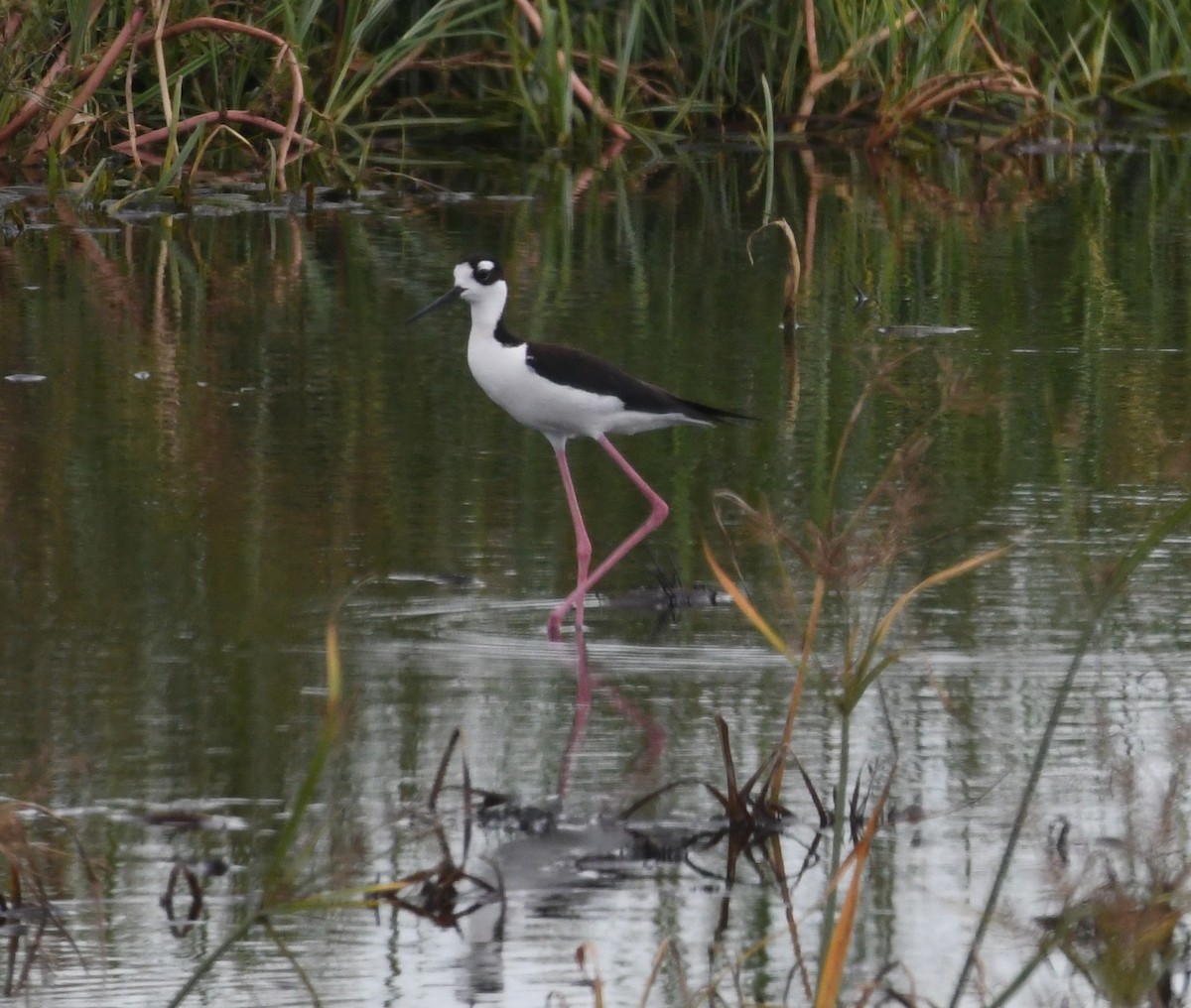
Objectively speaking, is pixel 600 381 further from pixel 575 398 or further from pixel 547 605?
pixel 547 605

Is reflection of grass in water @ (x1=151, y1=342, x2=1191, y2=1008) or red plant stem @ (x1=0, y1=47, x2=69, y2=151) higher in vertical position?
red plant stem @ (x1=0, y1=47, x2=69, y2=151)

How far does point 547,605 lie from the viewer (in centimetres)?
595

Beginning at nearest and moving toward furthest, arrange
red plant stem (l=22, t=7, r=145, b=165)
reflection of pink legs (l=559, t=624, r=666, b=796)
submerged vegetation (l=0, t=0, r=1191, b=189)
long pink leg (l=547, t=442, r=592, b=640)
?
reflection of pink legs (l=559, t=624, r=666, b=796), long pink leg (l=547, t=442, r=592, b=640), red plant stem (l=22, t=7, r=145, b=165), submerged vegetation (l=0, t=0, r=1191, b=189)

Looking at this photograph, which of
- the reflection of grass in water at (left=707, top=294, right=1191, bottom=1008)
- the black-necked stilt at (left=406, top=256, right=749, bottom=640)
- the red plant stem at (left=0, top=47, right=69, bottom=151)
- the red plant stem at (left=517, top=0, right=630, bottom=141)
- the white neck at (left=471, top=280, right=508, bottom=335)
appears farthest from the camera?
the red plant stem at (left=517, top=0, right=630, bottom=141)

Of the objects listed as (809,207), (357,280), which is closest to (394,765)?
(357,280)

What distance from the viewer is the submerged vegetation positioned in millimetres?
13594

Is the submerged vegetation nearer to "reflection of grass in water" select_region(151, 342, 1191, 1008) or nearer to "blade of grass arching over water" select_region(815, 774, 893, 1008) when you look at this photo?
"reflection of grass in water" select_region(151, 342, 1191, 1008)

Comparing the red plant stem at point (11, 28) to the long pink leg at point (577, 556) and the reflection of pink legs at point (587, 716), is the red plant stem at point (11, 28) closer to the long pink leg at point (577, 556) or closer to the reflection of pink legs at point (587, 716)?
the long pink leg at point (577, 556)

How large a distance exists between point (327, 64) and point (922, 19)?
12.6 ft

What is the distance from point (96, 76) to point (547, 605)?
7960 millimetres

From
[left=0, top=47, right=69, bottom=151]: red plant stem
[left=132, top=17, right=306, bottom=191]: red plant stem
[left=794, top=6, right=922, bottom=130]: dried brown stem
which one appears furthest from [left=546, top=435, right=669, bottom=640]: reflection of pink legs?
[left=794, top=6, right=922, bottom=130]: dried brown stem

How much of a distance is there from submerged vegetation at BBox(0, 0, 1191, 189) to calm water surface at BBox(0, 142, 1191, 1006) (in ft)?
6.44

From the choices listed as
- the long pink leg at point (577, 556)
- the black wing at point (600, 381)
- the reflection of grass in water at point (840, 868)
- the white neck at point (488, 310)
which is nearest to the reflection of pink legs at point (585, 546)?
the long pink leg at point (577, 556)

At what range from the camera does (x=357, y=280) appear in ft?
36.6
